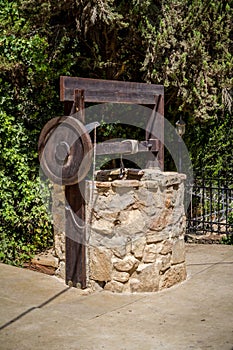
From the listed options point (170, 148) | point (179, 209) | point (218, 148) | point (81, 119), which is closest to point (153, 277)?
point (179, 209)

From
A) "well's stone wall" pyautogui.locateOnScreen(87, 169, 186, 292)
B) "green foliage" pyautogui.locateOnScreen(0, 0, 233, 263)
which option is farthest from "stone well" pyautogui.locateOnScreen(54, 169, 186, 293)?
"green foliage" pyautogui.locateOnScreen(0, 0, 233, 263)

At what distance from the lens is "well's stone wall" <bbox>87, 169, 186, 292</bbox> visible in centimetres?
495

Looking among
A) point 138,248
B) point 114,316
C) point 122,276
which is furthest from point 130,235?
point 114,316

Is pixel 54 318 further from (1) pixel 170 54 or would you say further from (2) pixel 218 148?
(2) pixel 218 148

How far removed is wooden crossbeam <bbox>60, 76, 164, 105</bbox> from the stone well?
3.07ft

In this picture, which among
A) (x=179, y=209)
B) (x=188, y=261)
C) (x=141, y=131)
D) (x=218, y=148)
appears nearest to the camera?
(x=179, y=209)

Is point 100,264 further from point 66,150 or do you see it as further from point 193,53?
point 193,53

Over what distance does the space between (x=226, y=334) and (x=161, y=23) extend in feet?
17.5

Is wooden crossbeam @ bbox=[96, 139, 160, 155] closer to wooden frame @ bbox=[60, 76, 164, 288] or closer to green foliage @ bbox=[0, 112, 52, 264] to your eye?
wooden frame @ bbox=[60, 76, 164, 288]

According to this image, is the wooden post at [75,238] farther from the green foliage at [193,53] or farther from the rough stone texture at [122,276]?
the green foliage at [193,53]

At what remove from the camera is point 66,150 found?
491 centimetres

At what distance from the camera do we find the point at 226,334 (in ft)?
12.7

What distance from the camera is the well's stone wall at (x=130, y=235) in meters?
4.95

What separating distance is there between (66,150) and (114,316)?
5.56ft
